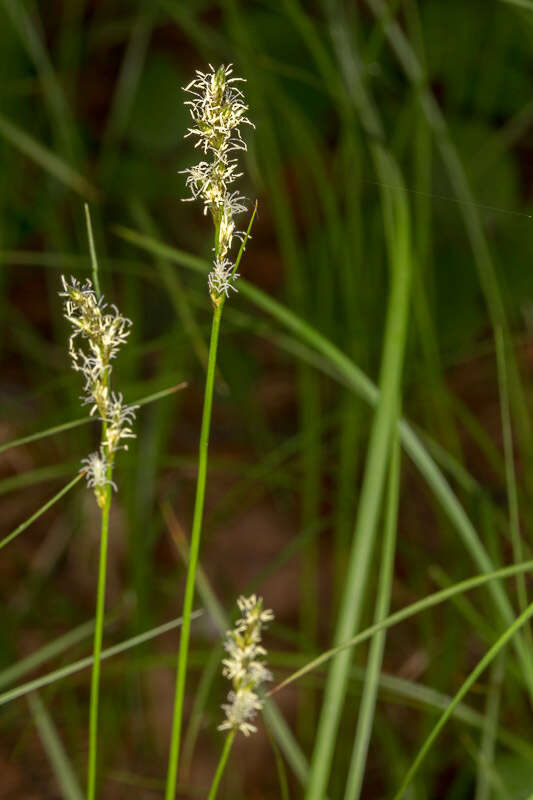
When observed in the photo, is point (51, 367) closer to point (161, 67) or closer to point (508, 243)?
point (161, 67)

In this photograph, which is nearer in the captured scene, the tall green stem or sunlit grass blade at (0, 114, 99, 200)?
the tall green stem

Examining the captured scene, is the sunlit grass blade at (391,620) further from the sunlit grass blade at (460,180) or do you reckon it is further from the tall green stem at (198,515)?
the sunlit grass blade at (460,180)

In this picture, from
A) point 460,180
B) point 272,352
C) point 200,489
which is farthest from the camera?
point 272,352

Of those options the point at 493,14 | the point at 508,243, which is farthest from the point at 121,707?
the point at 493,14

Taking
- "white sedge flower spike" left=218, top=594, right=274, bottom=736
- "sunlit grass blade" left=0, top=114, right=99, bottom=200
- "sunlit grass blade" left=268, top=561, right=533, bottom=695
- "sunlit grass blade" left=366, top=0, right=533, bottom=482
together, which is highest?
"sunlit grass blade" left=0, top=114, right=99, bottom=200

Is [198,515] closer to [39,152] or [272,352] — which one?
[39,152]

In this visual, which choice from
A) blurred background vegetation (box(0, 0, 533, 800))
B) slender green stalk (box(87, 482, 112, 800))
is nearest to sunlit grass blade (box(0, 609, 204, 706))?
slender green stalk (box(87, 482, 112, 800))

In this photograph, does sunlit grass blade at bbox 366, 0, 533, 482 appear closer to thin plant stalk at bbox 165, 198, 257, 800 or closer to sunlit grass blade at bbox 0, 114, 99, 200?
sunlit grass blade at bbox 0, 114, 99, 200

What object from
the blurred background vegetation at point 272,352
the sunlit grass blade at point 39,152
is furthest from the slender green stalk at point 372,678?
the sunlit grass blade at point 39,152

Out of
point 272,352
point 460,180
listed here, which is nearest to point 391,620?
point 460,180
